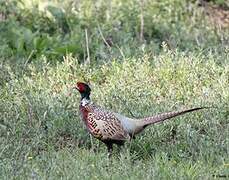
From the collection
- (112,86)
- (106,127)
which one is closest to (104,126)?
(106,127)

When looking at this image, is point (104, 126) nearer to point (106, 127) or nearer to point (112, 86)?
point (106, 127)

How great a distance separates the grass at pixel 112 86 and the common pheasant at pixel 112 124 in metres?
0.12

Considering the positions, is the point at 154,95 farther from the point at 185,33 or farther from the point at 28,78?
the point at 185,33

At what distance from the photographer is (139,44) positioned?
1059 centimetres

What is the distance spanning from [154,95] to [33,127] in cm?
152

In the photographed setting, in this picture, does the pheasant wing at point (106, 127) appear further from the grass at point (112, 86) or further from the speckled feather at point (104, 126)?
the grass at point (112, 86)

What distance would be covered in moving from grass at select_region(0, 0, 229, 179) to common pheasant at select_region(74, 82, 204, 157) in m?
0.12

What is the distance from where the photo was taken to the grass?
6312mm

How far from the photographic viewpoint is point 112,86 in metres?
8.49

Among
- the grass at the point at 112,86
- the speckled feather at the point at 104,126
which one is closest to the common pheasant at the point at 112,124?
the speckled feather at the point at 104,126

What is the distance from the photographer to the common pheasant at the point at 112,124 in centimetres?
669

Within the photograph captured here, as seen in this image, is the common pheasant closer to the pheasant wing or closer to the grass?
the pheasant wing

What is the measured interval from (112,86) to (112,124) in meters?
1.82

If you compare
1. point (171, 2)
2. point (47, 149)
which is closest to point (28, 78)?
point (47, 149)
